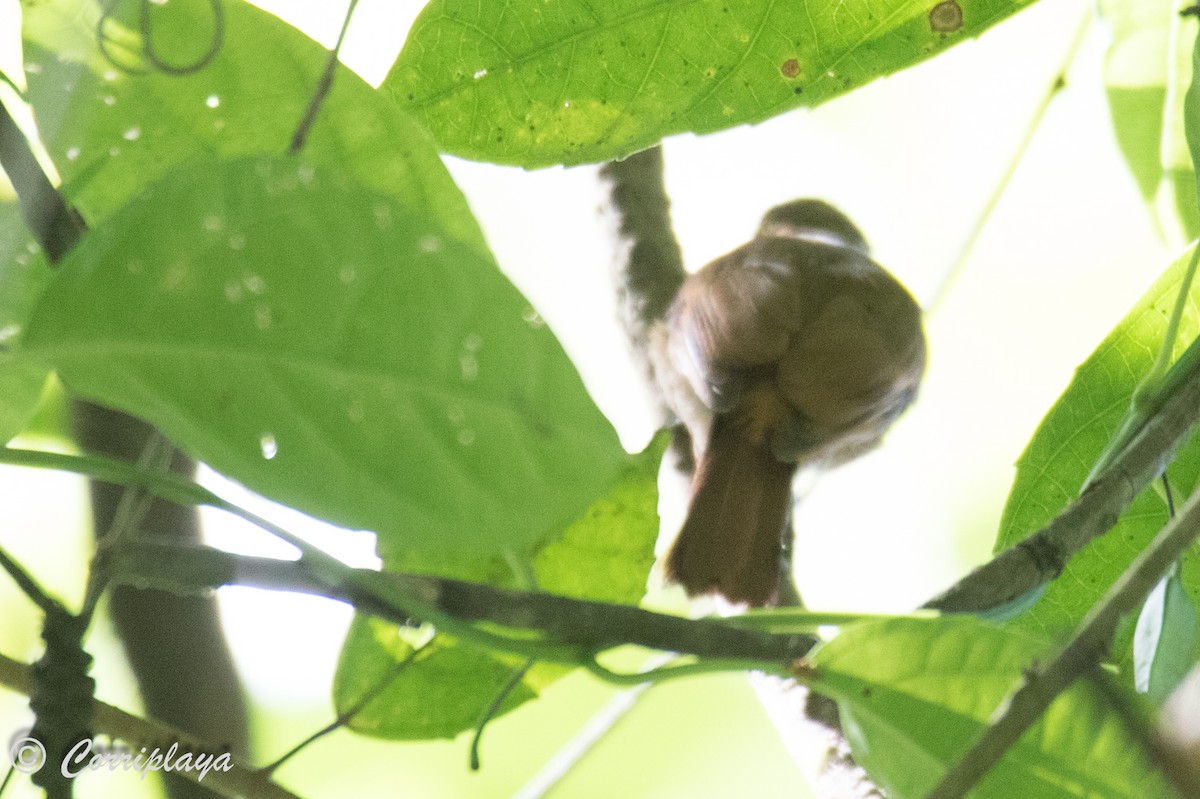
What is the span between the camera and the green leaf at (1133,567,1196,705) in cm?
67

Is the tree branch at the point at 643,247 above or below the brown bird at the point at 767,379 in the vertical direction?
above

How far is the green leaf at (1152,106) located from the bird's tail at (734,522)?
73 centimetres

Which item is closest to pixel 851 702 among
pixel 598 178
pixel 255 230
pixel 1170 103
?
pixel 255 230

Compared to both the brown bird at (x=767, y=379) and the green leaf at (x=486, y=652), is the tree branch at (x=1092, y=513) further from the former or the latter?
the brown bird at (x=767, y=379)

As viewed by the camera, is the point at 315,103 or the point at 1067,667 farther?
the point at 315,103

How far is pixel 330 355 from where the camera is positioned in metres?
0.43

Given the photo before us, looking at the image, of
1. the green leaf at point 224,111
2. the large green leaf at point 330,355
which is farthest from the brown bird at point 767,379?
the large green leaf at point 330,355

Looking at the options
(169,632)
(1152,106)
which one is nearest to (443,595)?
(1152,106)

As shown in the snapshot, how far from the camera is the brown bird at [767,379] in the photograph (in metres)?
1.87

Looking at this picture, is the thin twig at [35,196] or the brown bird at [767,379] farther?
the brown bird at [767,379]

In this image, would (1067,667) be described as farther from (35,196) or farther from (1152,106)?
(1152,106)

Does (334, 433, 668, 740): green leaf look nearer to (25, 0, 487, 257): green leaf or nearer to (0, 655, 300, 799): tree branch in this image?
(0, 655, 300, 799): tree branch

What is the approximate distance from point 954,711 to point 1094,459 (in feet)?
1.41

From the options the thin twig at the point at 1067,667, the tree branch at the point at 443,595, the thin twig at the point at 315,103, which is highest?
the thin twig at the point at 315,103
